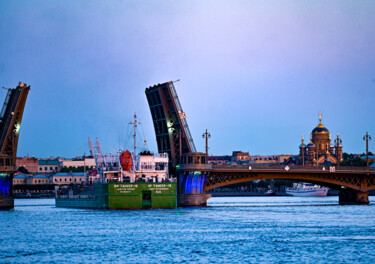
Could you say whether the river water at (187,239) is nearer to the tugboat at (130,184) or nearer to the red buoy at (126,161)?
the tugboat at (130,184)

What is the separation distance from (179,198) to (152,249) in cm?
4731

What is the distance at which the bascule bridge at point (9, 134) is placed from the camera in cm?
8306

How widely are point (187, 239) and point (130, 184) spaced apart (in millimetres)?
31186

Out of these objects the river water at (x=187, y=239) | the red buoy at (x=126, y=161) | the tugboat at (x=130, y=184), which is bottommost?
the river water at (x=187, y=239)

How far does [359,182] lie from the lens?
327 ft

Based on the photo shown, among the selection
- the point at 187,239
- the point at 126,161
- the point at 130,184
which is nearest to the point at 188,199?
the point at 126,161

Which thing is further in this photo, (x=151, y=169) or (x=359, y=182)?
(x=359, y=182)

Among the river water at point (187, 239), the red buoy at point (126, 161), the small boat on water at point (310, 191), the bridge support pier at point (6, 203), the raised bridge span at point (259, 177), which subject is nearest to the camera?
the river water at point (187, 239)

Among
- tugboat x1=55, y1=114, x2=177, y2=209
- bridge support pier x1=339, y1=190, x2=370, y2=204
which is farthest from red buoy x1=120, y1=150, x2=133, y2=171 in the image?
bridge support pier x1=339, y1=190, x2=370, y2=204

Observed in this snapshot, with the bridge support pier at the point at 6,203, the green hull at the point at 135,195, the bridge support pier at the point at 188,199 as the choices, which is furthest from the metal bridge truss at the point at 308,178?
the bridge support pier at the point at 6,203

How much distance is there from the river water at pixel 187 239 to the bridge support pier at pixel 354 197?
32662mm

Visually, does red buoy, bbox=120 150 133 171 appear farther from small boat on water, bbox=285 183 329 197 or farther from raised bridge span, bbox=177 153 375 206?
small boat on water, bbox=285 183 329 197

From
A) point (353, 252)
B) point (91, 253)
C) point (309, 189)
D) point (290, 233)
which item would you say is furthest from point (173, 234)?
point (309, 189)

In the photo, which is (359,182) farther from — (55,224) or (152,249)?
(152,249)
